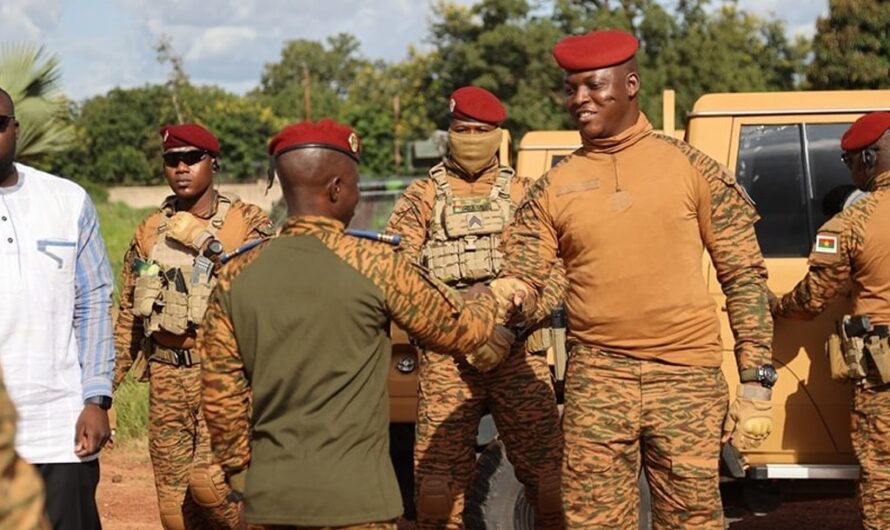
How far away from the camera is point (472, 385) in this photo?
5801 mm

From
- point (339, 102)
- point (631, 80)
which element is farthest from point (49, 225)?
point (339, 102)

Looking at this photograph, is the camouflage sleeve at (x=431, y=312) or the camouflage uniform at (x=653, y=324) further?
the camouflage uniform at (x=653, y=324)

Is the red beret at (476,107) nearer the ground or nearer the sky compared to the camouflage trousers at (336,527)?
nearer the sky

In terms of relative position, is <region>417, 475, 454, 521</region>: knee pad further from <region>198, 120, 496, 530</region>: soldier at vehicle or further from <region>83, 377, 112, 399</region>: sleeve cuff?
<region>198, 120, 496, 530</region>: soldier at vehicle

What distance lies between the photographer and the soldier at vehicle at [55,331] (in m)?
4.27

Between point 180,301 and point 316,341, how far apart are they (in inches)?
96.6

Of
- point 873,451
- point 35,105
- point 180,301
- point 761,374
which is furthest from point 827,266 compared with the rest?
point 35,105

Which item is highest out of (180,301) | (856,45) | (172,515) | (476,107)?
(856,45)

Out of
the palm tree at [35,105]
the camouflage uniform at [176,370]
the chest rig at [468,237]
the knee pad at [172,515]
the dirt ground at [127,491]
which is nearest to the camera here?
the chest rig at [468,237]

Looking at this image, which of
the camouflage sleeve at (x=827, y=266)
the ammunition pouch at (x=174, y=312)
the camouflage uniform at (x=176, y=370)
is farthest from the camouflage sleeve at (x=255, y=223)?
the camouflage sleeve at (x=827, y=266)

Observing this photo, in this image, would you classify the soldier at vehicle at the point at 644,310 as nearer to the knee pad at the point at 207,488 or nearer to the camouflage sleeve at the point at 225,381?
the camouflage sleeve at the point at 225,381

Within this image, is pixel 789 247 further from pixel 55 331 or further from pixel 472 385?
pixel 55 331

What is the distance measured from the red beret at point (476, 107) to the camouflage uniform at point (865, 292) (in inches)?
57.6

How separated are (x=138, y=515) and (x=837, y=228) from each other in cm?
476
